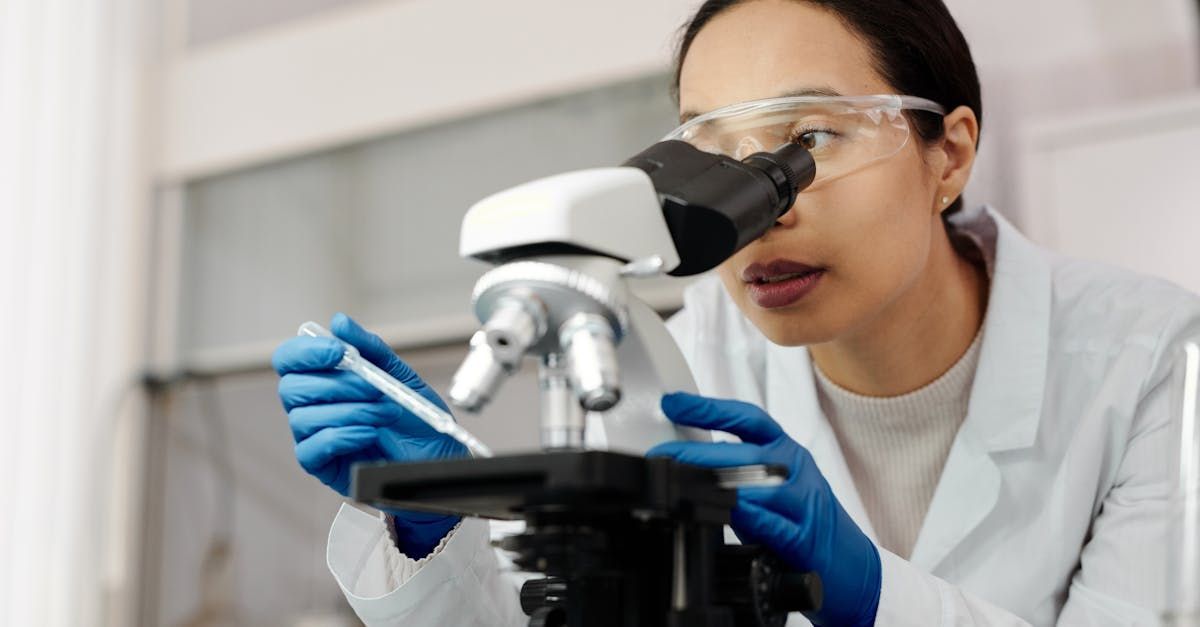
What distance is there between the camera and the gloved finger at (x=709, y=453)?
842mm

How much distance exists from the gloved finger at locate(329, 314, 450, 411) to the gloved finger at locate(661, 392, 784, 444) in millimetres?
309

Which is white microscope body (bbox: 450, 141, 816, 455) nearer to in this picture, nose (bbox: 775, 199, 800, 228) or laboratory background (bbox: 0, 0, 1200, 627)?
nose (bbox: 775, 199, 800, 228)

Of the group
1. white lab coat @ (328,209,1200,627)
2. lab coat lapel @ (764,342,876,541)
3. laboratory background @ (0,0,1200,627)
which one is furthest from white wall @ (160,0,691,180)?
white lab coat @ (328,209,1200,627)

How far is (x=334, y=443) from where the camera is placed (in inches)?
42.6

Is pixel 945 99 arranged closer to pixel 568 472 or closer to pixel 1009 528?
pixel 1009 528

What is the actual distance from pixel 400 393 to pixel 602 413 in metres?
0.28

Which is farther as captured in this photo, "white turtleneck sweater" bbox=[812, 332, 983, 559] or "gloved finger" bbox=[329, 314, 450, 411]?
"white turtleneck sweater" bbox=[812, 332, 983, 559]

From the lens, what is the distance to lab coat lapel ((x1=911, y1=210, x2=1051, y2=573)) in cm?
138

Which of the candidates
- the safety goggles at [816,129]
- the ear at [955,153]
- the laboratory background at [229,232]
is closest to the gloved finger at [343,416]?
the safety goggles at [816,129]

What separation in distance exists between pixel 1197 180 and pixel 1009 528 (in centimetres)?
107

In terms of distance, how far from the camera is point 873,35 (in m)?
1.29

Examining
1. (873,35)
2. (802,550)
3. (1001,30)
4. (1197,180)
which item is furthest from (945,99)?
(1001,30)

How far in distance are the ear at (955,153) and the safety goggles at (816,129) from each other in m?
0.14

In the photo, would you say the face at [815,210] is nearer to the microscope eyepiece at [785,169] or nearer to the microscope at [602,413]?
the microscope eyepiece at [785,169]
